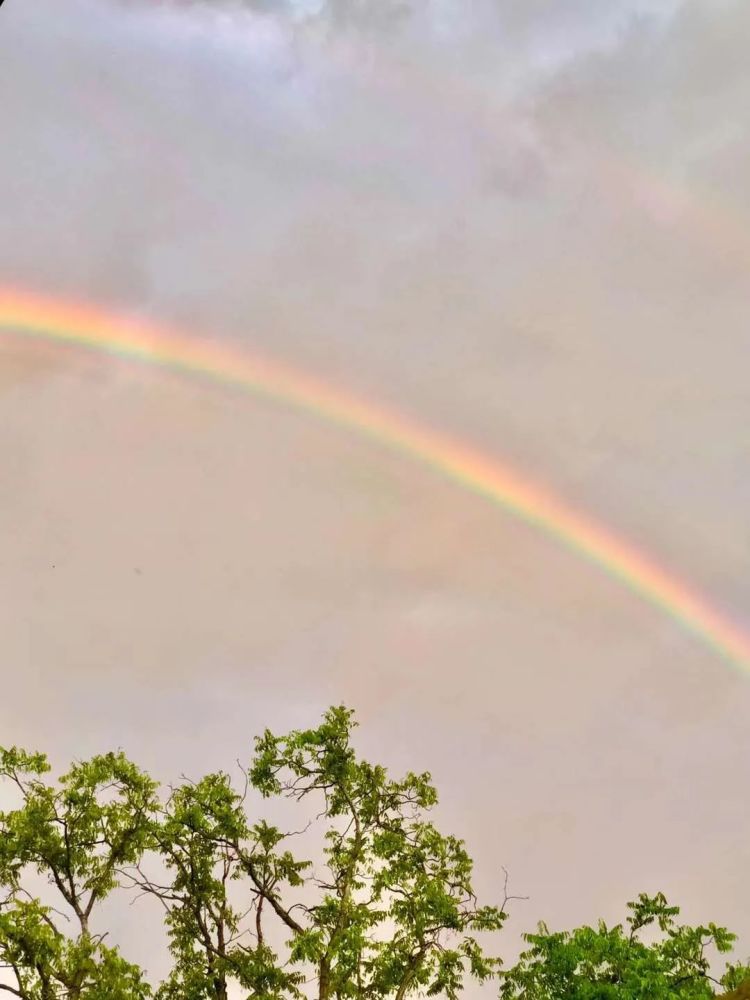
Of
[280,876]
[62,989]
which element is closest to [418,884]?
[280,876]

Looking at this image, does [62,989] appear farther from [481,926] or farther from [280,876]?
[481,926]

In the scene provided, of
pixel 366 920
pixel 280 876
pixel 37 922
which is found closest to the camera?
pixel 37 922

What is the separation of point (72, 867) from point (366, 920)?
748cm

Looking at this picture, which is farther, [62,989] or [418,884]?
[418,884]

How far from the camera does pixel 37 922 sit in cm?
1975

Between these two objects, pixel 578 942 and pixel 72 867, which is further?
pixel 578 942

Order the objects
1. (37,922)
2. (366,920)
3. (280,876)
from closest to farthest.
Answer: (37,922), (366,920), (280,876)

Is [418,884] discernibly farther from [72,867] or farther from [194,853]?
[72,867]

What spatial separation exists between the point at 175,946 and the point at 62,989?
4.03 m

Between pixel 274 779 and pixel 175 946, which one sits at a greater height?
pixel 274 779

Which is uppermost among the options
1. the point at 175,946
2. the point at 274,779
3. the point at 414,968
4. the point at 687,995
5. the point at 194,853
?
the point at 274,779

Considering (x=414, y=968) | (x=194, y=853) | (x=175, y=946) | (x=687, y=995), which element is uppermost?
(x=194, y=853)

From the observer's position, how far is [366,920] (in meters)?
22.2

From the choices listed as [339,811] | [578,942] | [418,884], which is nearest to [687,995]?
[578,942]
